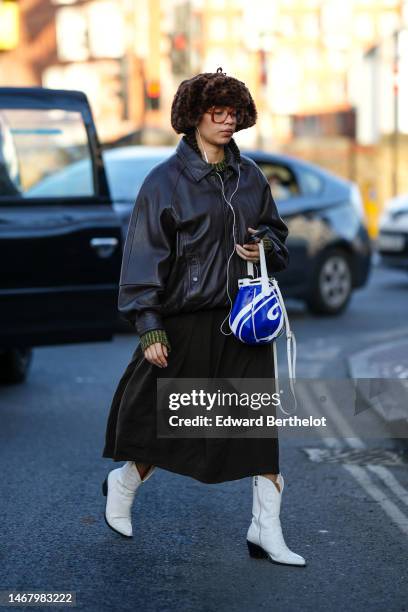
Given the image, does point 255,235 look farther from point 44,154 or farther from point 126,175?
point 126,175

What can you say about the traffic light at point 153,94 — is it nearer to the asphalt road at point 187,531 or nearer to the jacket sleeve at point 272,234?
the asphalt road at point 187,531

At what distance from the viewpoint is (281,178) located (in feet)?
42.2

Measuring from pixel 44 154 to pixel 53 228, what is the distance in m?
0.72

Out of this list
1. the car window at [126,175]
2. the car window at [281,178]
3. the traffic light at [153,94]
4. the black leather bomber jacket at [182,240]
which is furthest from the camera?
the traffic light at [153,94]

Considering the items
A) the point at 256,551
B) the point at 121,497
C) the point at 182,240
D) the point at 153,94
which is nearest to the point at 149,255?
the point at 182,240

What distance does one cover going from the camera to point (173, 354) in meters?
4.77

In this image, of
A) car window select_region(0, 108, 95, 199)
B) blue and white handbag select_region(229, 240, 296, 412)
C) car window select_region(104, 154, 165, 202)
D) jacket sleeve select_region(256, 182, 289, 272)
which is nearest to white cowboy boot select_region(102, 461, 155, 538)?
blue and white handbag select_region(229, 240, 296, 412)

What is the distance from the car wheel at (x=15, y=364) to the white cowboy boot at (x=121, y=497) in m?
3.93

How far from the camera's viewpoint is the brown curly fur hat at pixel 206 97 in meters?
4.65

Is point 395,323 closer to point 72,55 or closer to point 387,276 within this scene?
point 387,276

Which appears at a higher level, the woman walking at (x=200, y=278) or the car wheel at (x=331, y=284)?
the woman walking at (x=200, y=278)

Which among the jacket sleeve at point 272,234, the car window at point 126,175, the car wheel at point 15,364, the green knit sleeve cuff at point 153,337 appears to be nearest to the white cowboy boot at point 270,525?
the green knit sleeve cuff at point 153,337

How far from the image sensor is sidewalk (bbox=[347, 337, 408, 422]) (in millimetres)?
7723

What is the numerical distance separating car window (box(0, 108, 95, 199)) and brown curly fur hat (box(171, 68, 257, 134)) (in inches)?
135
